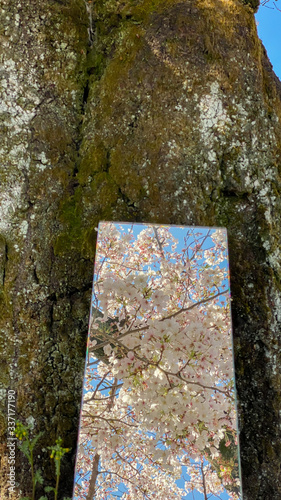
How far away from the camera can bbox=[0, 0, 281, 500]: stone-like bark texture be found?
1.56 metres

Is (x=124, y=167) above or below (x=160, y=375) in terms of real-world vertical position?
above

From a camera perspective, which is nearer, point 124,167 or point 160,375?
point 160,375

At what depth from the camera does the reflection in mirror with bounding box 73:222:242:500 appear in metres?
1.38

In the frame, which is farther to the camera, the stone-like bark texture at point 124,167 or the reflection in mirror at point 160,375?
the stone-like bark texture at point 124,167

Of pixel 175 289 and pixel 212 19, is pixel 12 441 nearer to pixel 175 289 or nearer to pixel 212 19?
pixel 175 289

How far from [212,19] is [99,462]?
77.9 inches

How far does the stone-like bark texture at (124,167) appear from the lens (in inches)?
61.4

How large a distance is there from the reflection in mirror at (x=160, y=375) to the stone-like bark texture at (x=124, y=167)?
0.11 metres

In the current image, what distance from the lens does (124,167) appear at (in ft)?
5.59

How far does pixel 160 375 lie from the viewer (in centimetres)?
145

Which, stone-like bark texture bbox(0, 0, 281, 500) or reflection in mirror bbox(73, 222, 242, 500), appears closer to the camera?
reflection in mirror bbox(73, 222, 242, 500)

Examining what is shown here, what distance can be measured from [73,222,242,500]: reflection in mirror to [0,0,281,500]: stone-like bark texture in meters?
0.11

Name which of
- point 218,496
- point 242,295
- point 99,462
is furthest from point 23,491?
point 242,295

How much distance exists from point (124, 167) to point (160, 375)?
91 centimetres
